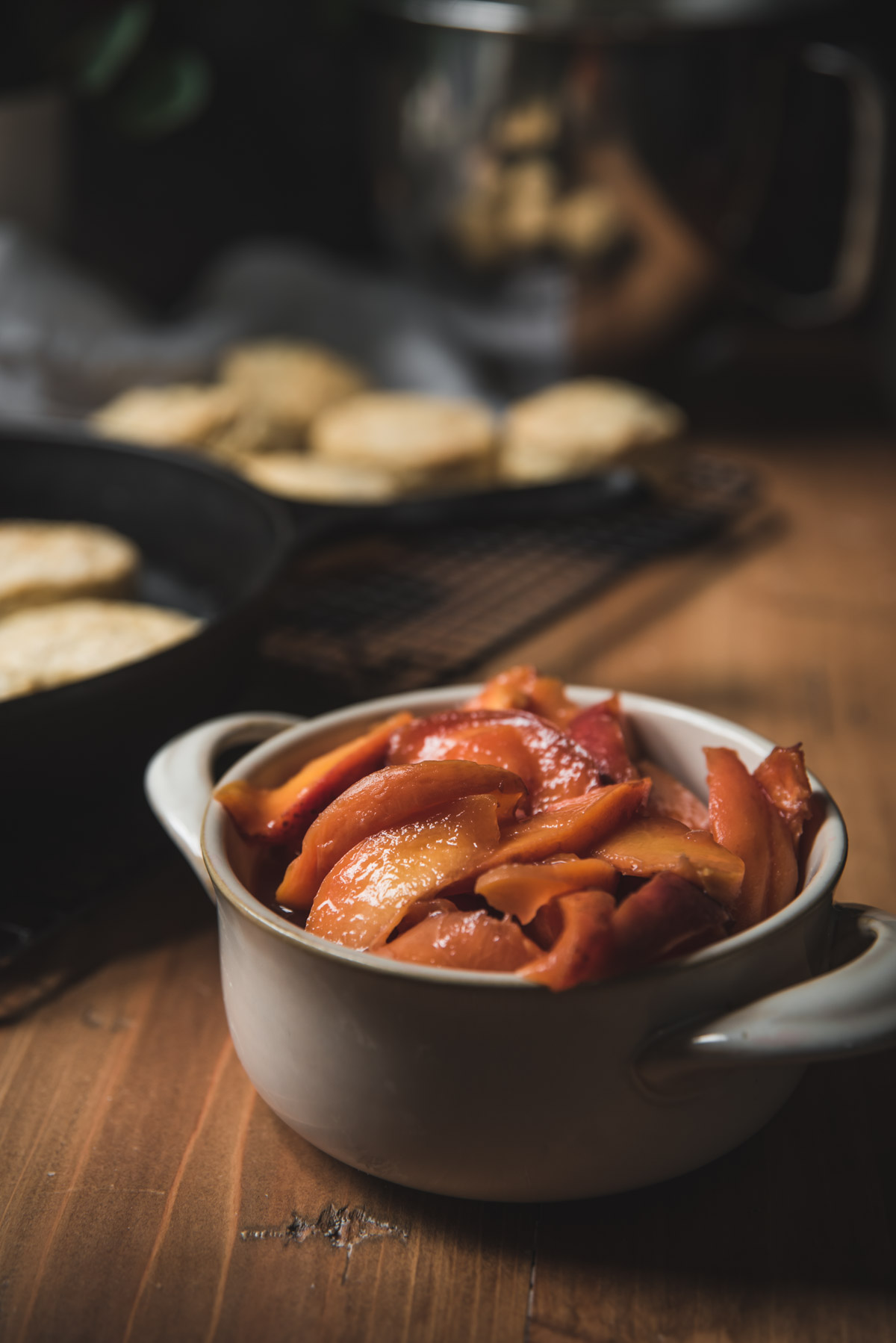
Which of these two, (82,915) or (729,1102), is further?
(82,915)

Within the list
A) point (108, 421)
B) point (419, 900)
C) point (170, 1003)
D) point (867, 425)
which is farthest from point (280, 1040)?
point (867, 425)

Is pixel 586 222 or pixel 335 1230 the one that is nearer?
pixel 335 1230

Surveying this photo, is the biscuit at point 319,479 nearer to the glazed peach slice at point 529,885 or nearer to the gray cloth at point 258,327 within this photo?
the gray cloth at point 258,327

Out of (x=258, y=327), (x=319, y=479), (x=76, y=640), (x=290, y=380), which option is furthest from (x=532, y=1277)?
(x=258, y=327)

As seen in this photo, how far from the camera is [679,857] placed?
0.48 m

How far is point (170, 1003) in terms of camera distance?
674 millimetres

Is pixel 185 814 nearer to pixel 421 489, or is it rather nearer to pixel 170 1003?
pixel 170 1003

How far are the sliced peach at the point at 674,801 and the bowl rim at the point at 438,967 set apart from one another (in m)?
0.04

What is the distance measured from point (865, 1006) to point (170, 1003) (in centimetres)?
39

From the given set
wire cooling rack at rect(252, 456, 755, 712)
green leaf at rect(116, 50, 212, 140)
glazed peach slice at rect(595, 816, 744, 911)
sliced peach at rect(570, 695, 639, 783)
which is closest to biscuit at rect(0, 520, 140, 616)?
wire cooling rack at rect(252, 456, 755, 712)

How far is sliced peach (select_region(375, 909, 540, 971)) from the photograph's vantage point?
455 millimetres

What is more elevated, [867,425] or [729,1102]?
[729,1102]

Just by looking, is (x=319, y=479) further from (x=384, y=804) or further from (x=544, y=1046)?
(x=544, y=1046)

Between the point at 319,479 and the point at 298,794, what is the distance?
749mm
